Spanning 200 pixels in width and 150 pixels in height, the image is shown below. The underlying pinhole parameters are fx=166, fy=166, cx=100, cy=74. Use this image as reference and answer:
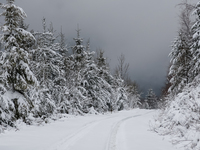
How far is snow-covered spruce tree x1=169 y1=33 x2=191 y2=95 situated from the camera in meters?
21.7

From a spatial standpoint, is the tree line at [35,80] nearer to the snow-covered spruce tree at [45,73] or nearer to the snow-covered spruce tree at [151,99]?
the snow-covered spruce tree at [45,73]

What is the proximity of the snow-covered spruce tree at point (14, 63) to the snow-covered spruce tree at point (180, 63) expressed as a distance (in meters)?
18.3

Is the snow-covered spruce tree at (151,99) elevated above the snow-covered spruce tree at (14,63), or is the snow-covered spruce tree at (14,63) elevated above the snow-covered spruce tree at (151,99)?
the snow-covered spruce tree at (14,63)

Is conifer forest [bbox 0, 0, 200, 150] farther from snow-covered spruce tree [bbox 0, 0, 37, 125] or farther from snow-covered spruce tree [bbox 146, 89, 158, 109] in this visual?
snow-covered spruce tree [bbox 146, 89, 158, 109]

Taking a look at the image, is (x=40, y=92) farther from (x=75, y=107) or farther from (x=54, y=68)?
(x=75, y=107)

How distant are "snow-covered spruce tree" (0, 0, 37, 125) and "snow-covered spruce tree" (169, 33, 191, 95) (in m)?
18.3

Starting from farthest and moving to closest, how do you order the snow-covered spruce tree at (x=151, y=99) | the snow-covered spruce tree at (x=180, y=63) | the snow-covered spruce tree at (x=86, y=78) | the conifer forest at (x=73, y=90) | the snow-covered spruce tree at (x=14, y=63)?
the snow-covered spruce tree at (x=151, y=99) < the snow-covered spruce tree at (x=86, y=78) < the snow-covered spruce tree at (x=180, y=63) < the snow-covered spruce tree at (x=14, y=63) < the conifer forest at (x=73, y=90)

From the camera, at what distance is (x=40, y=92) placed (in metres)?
14.5

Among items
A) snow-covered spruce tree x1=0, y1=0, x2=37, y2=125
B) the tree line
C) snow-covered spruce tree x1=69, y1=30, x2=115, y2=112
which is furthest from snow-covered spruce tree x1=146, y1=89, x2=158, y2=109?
snow-covered spruce tree x1=0, y1=0, x2=37, y2=125

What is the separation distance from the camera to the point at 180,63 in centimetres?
2278

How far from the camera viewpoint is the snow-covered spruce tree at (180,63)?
2169 centimetres

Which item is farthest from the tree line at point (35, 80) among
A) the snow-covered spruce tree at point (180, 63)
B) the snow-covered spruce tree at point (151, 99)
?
Answer: the snow-covered spruce tree at point (151, 99)

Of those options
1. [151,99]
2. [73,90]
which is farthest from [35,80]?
[151,99]

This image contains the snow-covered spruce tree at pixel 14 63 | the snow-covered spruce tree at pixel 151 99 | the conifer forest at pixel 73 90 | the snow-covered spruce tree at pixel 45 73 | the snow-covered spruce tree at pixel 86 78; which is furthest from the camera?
the snow-covered spruce tree at pixel 151 99
